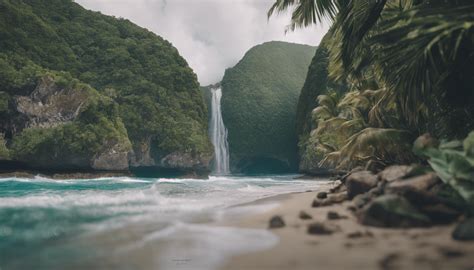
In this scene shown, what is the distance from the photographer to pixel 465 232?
111 inches

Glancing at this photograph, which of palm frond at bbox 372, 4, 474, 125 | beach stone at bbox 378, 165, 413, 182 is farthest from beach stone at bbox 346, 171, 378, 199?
palm frond at bbox 372, 4, 474, 125

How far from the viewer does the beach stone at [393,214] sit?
3441mm

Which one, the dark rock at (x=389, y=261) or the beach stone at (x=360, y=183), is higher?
the beach stone at (x=360, y=183)

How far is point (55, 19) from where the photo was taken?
43438mm

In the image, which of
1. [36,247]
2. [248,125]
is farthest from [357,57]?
[248,125]

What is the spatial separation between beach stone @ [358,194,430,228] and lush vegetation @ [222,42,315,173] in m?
60.0

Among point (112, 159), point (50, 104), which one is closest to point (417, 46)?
point (112, 159)

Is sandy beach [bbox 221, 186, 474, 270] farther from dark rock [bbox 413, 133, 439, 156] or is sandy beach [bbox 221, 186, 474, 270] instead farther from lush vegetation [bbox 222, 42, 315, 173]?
lush vegetation [bbox 222, 42, 315, 173]

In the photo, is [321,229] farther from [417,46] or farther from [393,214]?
[417,46]

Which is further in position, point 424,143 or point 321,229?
point 424,143

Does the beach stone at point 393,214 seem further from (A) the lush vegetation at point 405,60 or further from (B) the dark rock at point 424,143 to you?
(A) the lush vegetation at point 405,60

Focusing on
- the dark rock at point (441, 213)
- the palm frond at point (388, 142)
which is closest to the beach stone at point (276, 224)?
the dark rock at point (441, 213)

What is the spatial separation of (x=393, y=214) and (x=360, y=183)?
2.21m

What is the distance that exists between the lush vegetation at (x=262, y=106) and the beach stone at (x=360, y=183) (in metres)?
57.8
